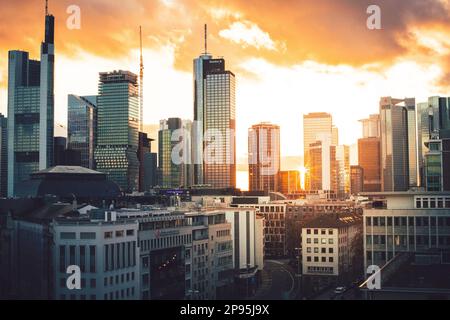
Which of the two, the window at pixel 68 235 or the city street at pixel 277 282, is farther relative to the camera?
the city street at pixel 277 282

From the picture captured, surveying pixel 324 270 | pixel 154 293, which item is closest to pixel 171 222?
pixel 154 293

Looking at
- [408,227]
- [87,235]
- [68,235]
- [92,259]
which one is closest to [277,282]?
[408,227]

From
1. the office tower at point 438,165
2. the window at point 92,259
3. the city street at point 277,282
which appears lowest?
the city street at point 277,282

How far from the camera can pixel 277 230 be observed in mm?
128750

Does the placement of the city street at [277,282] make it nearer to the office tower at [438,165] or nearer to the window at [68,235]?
the office tower at [438,165]

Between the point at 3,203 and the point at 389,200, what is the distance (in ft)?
187

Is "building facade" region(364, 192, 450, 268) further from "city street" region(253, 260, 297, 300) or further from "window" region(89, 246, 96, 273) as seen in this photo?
"window" region(89, 246, 96, 273)

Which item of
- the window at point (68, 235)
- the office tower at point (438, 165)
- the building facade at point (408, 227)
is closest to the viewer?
the window at point (68, 235)

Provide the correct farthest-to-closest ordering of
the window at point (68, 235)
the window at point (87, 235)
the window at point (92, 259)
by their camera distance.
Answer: the window at point (68, 235) → the window at point (87, 235) → the window at point (92, 259)

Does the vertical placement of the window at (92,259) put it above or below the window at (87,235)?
below

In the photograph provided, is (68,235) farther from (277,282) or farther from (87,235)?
(277,282)

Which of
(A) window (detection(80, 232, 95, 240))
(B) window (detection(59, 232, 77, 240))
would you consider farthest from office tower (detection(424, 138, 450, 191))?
(B) window (detection(59, 232, 77, 240))

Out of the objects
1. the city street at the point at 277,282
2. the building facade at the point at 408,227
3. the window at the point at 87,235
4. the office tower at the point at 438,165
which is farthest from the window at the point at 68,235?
the office tower at the point at 438,165

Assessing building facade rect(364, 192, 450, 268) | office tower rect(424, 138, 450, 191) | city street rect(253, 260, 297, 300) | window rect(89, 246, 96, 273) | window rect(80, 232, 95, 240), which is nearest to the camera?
window rect(89, 246, 96, 273)
